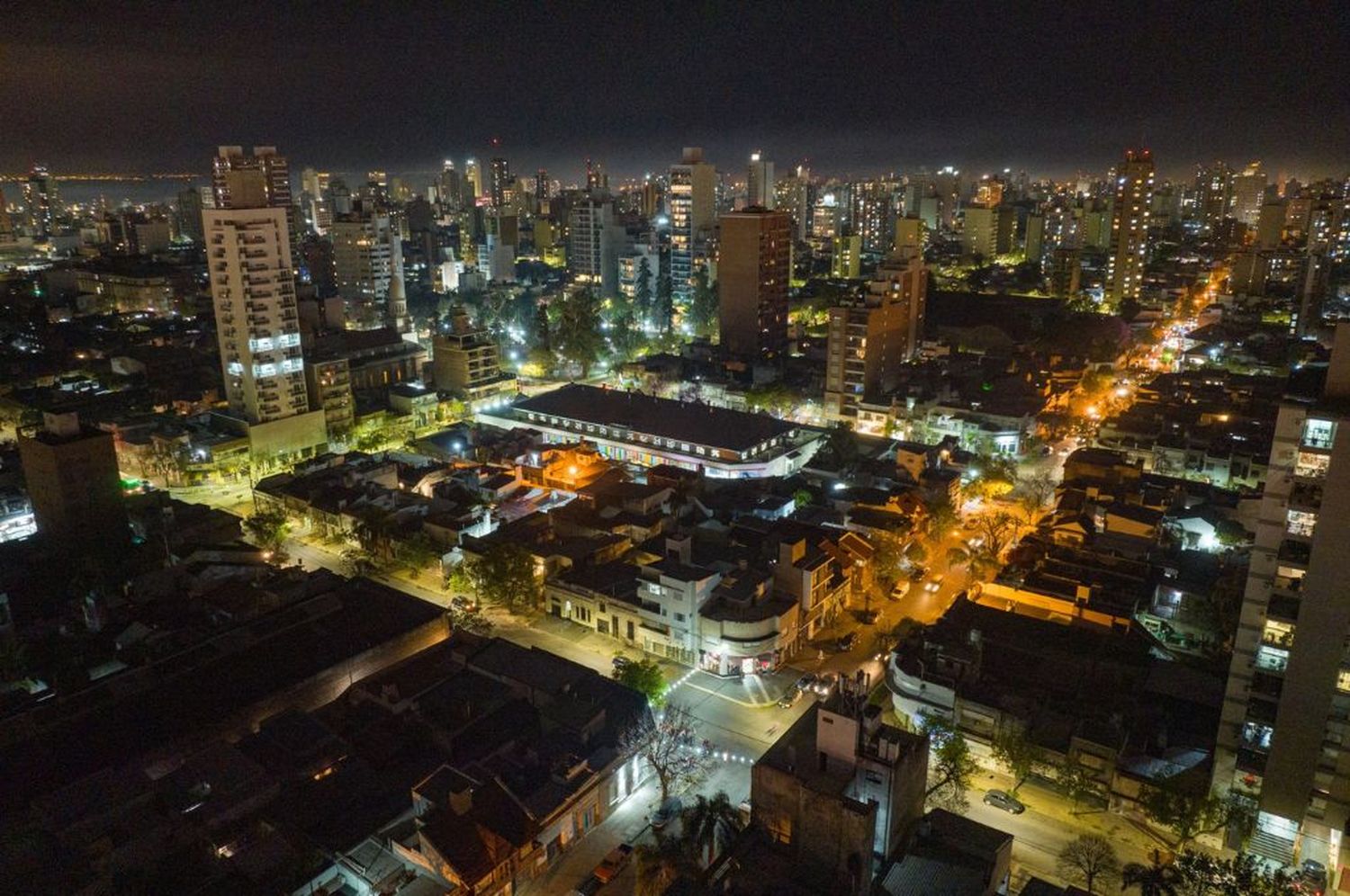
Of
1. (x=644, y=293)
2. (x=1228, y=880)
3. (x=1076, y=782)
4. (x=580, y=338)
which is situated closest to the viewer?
(x=1228, y=880)

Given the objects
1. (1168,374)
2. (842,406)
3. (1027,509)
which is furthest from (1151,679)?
(1168,374)

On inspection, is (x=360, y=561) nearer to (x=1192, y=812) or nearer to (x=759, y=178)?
(x=1192, y=812)

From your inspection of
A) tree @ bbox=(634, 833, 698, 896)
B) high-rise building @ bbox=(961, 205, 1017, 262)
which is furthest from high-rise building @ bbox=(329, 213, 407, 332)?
high-rise building @ bbox=(961, 205, 1017, 262)

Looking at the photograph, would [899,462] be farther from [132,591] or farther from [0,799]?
[0,799]

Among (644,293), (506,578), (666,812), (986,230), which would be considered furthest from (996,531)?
(986,230)

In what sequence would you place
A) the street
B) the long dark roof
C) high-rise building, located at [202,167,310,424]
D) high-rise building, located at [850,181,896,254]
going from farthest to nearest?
high-rise building, located at [850,181,896,254], the long dark roof, high-rise building, located at [202,167,310,424], the street

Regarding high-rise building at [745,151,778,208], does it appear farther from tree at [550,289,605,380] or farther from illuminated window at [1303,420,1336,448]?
illuminated window at [1303,420,1336,448]
